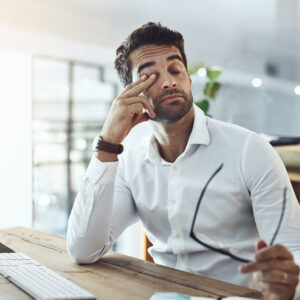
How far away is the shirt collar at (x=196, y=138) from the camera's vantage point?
1.57m

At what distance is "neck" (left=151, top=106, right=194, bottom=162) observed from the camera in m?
1.65

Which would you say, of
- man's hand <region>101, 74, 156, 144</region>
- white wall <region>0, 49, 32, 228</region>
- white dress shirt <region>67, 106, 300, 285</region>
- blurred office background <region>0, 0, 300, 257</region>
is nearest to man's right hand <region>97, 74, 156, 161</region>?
man's hand <region>101, 74, 156, 144</region>

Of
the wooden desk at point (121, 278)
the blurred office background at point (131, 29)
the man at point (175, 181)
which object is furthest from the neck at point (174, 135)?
the blurred office background at point (131, 29)

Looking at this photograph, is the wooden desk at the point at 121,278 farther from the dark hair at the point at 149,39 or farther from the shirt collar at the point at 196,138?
the dark hair at the point at 149,39

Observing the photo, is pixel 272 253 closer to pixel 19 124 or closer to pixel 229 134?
pixel 229 134

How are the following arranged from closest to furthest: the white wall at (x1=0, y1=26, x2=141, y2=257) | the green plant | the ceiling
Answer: the green plant, the ceiling, the white wall at (x1=0, y1=26, x2=141, y2=257)

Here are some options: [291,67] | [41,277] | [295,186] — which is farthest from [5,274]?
[291,67]

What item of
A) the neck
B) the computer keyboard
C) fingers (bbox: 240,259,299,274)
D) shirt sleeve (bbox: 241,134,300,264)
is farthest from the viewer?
the neck

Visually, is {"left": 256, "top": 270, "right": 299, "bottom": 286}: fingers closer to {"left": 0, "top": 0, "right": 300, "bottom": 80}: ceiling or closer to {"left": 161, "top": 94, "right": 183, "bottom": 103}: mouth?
{"left": 161, "top": 94, "right": 183, "bottom": 103}: mouth

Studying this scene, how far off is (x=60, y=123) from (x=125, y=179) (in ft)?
11.3

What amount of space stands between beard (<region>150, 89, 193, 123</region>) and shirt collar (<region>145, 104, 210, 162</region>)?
58mm

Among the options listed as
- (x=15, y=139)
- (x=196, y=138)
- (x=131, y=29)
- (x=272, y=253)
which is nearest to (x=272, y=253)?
(x=272, y=253)

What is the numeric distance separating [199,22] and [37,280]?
309cm

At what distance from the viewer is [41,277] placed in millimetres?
1230
